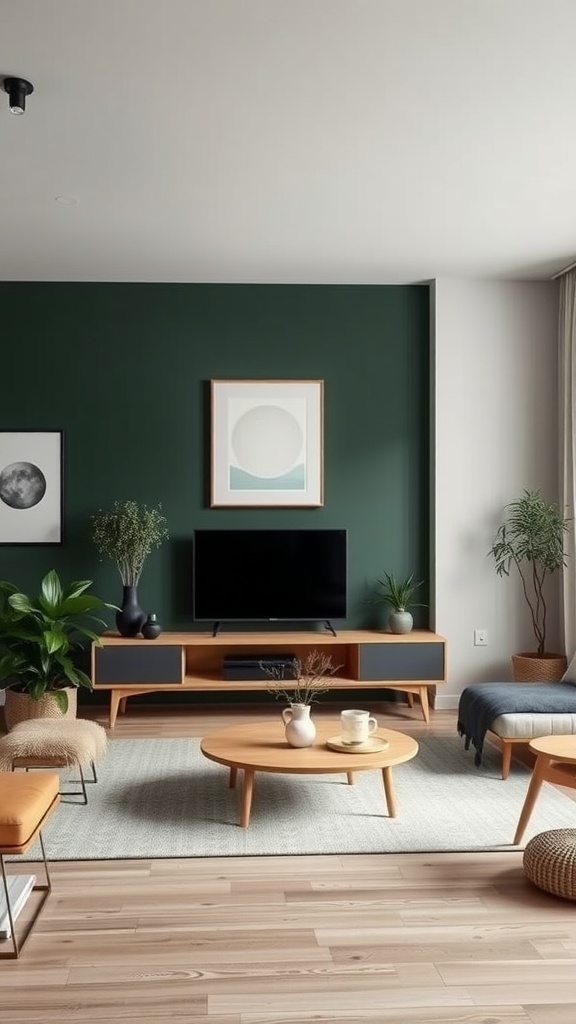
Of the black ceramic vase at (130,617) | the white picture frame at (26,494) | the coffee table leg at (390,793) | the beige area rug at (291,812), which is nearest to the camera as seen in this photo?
the beige area rug at (291,812)

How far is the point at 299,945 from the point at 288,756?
3.55 feet

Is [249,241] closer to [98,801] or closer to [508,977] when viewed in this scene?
[98,801]

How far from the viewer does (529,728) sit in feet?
14.4

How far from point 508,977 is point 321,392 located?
4232 millimetres

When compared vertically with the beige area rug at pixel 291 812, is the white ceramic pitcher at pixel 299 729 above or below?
above

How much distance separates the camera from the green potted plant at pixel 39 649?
5195 mm

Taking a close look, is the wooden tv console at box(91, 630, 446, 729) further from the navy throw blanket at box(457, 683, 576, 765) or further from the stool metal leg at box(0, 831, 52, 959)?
the stool metal leg at box(0, 831, 52, 959)

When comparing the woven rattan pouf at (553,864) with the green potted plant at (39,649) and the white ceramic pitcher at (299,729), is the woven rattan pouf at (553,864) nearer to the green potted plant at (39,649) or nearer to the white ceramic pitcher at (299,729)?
the white ceramic pitcher at (299,729)

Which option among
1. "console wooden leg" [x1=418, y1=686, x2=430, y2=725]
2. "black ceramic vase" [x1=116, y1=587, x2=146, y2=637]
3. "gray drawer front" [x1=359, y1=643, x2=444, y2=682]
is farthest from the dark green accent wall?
"console wooden leg" [x1=418, y1=686, x2=430, y2=725]

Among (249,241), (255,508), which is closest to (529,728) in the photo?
(255,508)

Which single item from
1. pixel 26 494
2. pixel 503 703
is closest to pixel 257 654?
pixel 26 494

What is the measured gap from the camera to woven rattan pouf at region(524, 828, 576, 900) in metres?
3.05

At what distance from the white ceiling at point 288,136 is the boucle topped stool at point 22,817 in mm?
2390

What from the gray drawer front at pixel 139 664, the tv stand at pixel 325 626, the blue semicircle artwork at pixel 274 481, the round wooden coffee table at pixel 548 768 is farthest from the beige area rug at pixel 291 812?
the blue semicircle artwork at pixel 274 481
